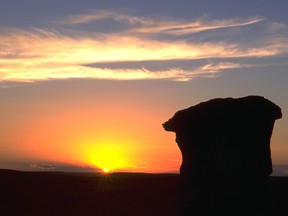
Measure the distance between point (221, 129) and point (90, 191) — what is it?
15.4m

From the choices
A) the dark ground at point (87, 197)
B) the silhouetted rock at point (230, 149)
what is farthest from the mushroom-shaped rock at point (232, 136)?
the dark ground at point (87, 197)

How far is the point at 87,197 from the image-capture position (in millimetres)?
42062

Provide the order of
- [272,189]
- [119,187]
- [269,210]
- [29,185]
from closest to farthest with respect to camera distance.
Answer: [269,210] → [272,189] → [29,185] → [119,187]

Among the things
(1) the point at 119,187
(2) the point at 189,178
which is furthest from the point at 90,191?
(2) the point at 189,178

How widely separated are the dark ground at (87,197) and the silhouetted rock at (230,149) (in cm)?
146

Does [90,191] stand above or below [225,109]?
below

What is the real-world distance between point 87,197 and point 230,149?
13756 mm

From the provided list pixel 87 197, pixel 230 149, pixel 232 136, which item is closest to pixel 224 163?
pixel 230 149

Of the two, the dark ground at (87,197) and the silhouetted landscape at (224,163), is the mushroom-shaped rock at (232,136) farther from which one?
the dark ground at (87,197)

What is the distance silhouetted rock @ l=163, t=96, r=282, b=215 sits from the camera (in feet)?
108

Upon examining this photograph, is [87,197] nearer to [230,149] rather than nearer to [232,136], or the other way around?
[230,149]

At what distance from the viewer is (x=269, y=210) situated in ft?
103

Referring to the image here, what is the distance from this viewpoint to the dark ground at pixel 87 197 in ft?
113

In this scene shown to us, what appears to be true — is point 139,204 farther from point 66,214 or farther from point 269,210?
point 269,210
